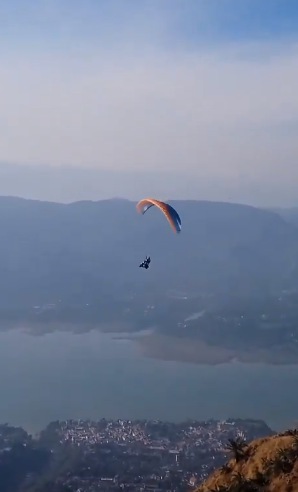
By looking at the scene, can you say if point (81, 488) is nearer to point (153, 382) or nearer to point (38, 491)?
point (38, 491)

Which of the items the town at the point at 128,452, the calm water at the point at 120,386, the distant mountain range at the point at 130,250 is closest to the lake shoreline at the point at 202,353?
the calm water at the point at 120,386

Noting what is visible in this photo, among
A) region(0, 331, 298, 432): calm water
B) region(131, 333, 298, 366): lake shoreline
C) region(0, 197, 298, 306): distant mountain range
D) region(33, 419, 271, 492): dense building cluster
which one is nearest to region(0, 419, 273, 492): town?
region(33, 419, 271, 492): dense building cluster

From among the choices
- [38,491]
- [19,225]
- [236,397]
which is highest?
[19,225]

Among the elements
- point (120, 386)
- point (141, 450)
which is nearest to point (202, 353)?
point (120, 386)

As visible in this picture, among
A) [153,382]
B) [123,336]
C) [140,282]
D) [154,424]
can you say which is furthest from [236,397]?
[140,282]

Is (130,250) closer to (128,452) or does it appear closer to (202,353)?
(202,353)

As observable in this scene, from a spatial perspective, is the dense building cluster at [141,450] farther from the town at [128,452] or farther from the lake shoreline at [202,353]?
the lake shoreline at [202,353]

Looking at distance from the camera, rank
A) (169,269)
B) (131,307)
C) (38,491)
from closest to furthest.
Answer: (38,491)
(131,307)
(169,269)
